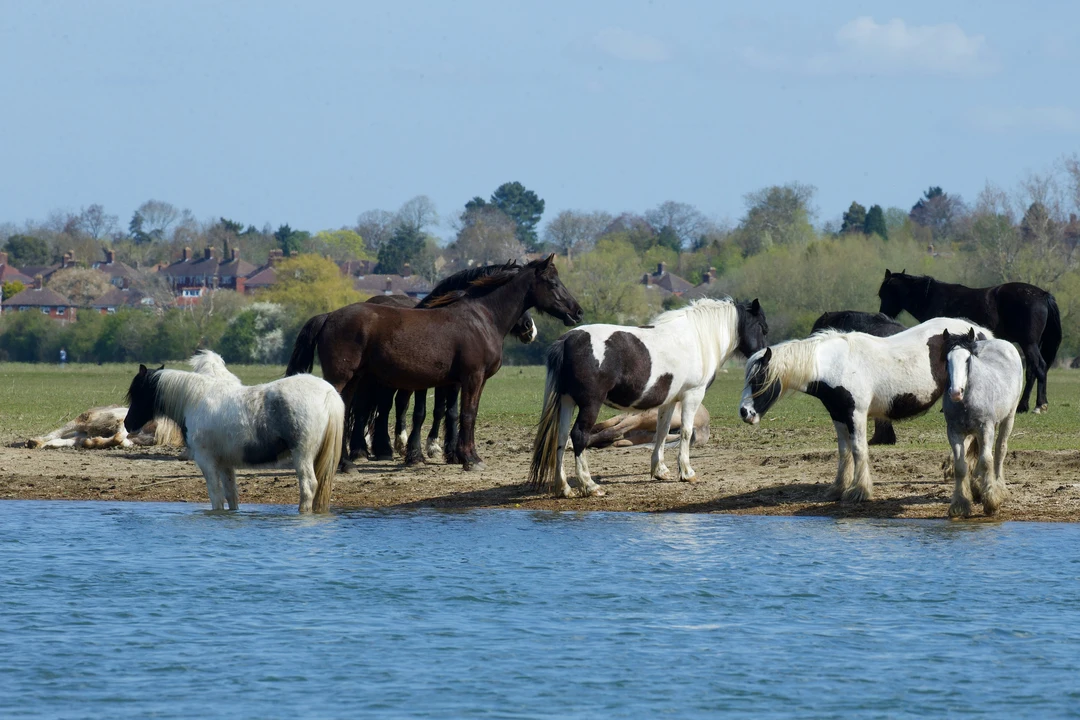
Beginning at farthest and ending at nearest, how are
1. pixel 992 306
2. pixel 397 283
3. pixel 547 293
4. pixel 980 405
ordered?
pixel 397 283 < pixel 992 306 < pixel 547 293 < pixel 980 405

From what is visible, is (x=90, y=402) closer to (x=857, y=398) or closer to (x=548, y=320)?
(x=857, y=398)

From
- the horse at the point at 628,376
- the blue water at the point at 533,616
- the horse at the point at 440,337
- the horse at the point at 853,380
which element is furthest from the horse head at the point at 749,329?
the blue water at the point at 533,616

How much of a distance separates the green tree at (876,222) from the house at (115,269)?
219ft

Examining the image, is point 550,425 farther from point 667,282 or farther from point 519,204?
point 519,204

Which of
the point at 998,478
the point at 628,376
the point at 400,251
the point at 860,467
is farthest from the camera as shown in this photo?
the point at 400,251

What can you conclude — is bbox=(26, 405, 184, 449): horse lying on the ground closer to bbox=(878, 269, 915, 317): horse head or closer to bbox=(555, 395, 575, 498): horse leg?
bbox=(555, 395, 575, 498): horse leg

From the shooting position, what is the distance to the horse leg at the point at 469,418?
16062 millimetres

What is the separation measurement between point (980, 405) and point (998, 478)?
902mm

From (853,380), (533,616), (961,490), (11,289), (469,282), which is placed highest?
(11,289)

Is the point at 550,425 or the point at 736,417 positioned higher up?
the point at 550,425

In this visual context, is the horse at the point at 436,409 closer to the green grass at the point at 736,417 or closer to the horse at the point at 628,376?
the horse at the point at 628,376

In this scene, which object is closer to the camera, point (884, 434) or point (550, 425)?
point (550, 425)

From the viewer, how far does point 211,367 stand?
1366 centimetres

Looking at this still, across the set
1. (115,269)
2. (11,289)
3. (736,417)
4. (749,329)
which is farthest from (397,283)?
(749,329)
